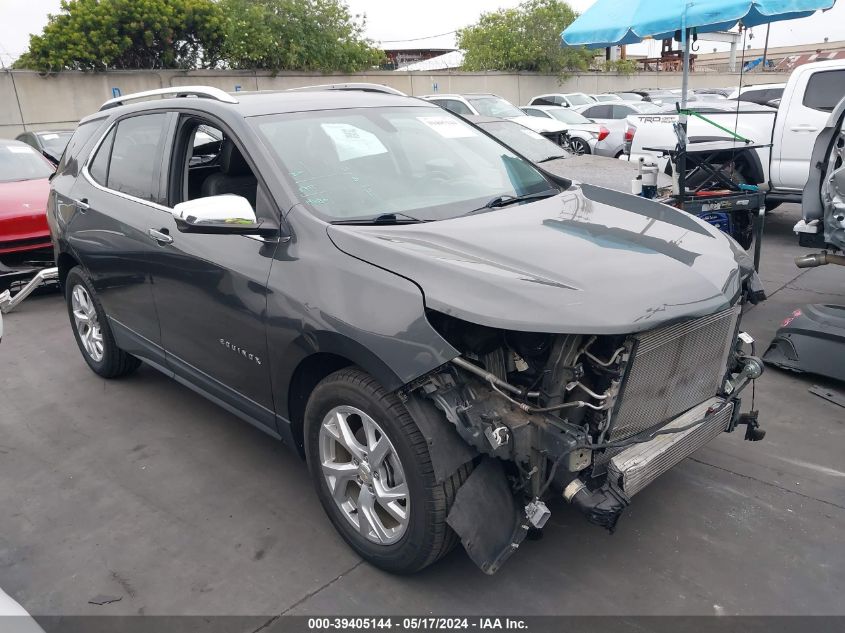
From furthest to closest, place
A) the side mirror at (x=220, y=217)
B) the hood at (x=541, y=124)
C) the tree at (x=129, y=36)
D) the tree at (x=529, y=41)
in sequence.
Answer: the tree at (x=529, y=41) < the tree at (x=129, y=36) < the hood at (x=541, y=124) < the side mirror at (x=220, y=217)

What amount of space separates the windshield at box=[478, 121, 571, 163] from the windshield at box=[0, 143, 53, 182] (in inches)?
206

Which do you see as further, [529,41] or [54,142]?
[529,41]

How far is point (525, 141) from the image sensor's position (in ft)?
29.1

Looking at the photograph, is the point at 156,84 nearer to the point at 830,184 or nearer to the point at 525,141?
the point at 525,141

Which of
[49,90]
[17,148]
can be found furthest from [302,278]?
[49,90]

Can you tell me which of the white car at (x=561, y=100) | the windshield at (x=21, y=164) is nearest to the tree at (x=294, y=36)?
the white car at (x=561, y=100)

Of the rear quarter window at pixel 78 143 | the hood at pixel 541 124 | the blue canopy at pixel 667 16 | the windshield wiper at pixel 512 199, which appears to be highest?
the blue canopy at pixel 667 16

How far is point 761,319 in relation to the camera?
575 centimetres

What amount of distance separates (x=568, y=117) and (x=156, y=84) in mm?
13523

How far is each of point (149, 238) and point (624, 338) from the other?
2569 mm

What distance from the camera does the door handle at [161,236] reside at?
142 inches

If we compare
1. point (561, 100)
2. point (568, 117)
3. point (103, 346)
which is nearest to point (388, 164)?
point (103, 346)

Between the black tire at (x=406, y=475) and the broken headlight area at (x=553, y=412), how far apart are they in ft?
0.29

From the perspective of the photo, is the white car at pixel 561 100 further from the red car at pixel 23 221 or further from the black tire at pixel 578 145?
the red car at pixel 23 221
